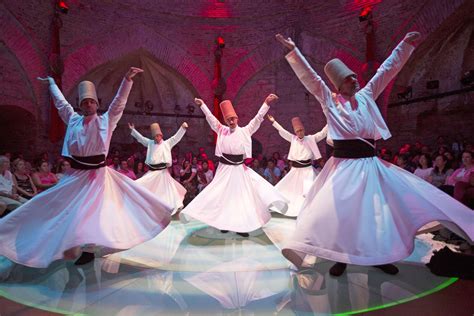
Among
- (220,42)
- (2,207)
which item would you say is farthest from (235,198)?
(220,42)

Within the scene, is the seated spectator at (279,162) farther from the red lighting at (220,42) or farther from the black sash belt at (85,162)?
the black sash belt at (85,162)

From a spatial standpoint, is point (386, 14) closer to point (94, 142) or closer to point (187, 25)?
point (187, 25)

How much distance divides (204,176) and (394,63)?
7621 mm

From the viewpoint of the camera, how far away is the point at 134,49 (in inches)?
508

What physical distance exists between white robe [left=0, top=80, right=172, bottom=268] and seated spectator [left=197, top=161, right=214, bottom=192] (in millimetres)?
6268

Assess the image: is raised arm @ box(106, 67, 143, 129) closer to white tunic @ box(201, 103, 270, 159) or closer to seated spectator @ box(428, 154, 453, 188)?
white tunic @ box(201, 103, 270, 159)

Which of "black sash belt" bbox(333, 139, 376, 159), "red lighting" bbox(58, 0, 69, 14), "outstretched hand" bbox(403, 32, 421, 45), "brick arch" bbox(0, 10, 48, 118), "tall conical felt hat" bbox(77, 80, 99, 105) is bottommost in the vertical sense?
"black sash belt" bbox(333, 139, 376, 159)

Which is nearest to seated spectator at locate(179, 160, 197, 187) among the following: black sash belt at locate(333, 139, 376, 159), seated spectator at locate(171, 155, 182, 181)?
seated spectator at locate(171, 155, 182, 181)

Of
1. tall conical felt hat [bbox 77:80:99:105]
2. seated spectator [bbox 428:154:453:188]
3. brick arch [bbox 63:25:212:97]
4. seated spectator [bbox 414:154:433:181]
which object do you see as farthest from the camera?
brick arch [bbox 63:25:212:97]

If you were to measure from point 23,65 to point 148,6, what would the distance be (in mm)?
5069

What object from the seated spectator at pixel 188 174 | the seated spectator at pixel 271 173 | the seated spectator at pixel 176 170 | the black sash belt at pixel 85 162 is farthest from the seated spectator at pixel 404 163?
the black sash belt at pixel 85 162

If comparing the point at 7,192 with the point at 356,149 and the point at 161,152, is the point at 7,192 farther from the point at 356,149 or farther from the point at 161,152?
the point at 356,149

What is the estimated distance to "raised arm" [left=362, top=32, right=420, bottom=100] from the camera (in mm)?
3424

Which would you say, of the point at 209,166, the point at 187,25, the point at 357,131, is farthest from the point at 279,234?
the point at 187,25
